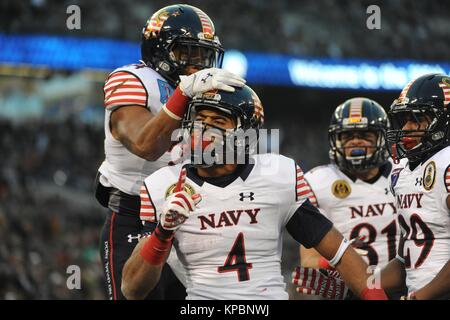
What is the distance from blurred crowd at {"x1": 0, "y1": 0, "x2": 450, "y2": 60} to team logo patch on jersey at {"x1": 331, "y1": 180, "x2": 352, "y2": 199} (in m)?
10.7

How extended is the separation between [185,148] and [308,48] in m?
14.0

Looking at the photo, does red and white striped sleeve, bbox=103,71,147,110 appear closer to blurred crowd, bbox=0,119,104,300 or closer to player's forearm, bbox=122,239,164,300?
player's forearm, bbox=122,239,164,300

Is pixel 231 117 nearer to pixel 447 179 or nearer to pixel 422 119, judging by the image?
pixel 447 179

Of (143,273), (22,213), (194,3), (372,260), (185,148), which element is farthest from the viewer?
(194,3)

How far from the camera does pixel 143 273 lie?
359 cm

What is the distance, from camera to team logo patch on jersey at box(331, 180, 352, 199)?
5750 millimetres

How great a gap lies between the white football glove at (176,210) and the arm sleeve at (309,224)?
25.1 inches

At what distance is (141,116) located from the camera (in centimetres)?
439

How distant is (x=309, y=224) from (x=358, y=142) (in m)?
2.22

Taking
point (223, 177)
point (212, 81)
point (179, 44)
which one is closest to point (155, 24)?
point (179, 44)

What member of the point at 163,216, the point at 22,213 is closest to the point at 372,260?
the point at 163,216

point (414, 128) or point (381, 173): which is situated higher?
point (414, 128)

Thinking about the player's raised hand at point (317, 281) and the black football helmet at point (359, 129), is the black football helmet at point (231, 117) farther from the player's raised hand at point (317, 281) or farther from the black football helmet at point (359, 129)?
the black football helmet at point (359, 129)

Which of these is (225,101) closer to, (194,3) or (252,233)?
(252,233)
